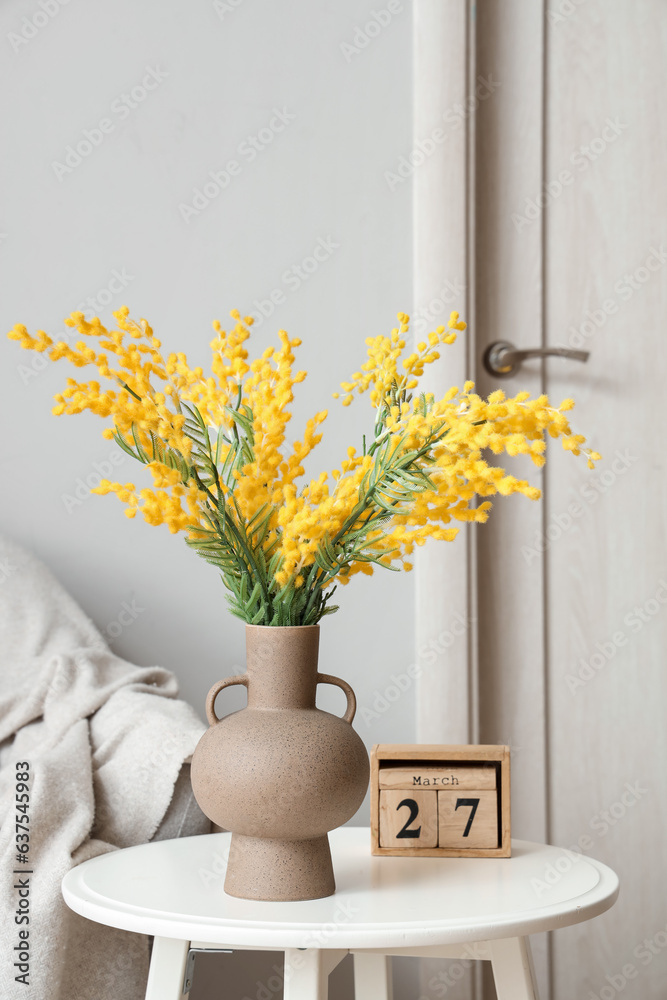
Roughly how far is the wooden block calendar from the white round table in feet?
0.06

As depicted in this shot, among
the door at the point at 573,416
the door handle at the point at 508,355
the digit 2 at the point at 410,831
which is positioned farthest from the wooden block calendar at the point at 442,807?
the door handle at the point at 508,355

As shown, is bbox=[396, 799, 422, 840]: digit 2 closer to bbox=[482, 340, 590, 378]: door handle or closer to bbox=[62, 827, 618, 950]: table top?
bbox=[62, 827, 618, 950]: table top

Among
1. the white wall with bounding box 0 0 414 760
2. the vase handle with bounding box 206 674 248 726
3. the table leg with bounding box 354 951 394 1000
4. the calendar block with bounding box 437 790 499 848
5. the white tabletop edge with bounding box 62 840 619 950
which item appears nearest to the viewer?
the white tabletop edge with bounding box 62 840 619 950

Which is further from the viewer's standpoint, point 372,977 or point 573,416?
point 573,416

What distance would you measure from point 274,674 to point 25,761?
0.43m

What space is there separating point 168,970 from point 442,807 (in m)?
0.33

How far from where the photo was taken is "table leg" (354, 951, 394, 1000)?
108cm

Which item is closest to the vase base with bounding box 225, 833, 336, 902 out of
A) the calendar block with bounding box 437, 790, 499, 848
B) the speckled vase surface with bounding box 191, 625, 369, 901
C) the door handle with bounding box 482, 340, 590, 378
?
the speckled vase surface with bounding box 191, 625, 369, 901

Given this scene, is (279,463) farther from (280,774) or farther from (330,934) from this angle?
(330,934)

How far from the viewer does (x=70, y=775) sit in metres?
1.06

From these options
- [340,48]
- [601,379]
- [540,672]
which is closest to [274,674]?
[540,672]

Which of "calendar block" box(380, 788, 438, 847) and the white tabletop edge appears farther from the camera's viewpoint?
"calendar block" box(380, 788, 438, 847)

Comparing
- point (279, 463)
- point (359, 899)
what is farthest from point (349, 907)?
point (279, 463)

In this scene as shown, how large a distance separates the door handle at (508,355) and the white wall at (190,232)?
0.60ft
